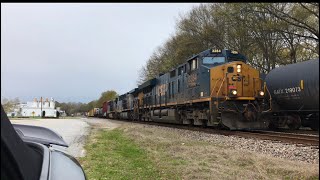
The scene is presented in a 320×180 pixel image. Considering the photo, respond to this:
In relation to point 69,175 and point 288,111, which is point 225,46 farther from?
point 69,175

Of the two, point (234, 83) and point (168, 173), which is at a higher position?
point (234, 83)

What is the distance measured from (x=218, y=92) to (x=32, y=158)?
52.3 feet

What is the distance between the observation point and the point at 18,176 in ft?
4.22

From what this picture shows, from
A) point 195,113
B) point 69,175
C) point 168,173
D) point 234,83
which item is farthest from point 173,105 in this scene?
point 69,175

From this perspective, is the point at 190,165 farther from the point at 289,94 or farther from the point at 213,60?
the point at 213,60

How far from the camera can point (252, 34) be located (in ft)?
112

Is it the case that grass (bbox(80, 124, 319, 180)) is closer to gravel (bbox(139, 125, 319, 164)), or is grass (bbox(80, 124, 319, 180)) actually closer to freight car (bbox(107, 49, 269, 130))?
gravel (bbox(139, 125, 319, 164))

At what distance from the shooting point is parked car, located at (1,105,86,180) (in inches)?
47.0

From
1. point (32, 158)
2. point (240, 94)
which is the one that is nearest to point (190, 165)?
point (32, 158)

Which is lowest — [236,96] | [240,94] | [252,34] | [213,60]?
[236,96]

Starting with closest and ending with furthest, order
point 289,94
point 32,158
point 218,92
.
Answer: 1. point 32,158
2. point 289,94
3. point 218,92

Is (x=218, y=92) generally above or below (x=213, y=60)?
below

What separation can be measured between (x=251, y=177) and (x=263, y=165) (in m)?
1.17

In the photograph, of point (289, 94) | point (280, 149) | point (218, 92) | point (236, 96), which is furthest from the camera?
point (218, 92)
